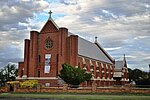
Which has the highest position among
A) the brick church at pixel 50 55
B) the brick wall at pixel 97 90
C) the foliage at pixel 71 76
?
the brick church at pixel 50 55

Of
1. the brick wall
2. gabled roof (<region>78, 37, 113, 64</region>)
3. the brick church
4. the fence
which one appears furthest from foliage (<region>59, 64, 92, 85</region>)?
gabled roof (<region>78, 37, 113, 64</region>)

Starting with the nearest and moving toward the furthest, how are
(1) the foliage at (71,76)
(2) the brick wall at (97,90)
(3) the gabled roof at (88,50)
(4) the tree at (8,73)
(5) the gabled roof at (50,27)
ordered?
(2) the brick wall at (97,90), (1) the foliage at (71,76), (5) the gabled roof at (50,27), (3) the gabled roof at (88,50), (4) the tree at (8,73)

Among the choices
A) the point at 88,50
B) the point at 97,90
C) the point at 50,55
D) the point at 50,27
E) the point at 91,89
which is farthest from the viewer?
the point at 88,50

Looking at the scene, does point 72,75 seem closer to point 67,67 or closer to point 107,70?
point 67,67

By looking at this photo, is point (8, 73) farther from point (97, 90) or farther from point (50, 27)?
point (97, 90)

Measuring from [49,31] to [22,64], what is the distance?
12810 millimetres

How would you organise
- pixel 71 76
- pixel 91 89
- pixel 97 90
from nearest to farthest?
pixel 97 90 → pixel 91 89 → pixel 71 76

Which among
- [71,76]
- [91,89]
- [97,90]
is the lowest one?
[97,90]

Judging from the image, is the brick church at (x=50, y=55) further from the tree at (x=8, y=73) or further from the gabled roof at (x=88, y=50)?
the tree at (x=8, y=73)

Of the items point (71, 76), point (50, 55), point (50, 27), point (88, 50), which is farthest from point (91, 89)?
point (88, 50)

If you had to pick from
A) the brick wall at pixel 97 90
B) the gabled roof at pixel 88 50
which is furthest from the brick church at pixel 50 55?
the brick wall at pixel 97 90

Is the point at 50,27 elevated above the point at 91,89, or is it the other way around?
the point at 50,27

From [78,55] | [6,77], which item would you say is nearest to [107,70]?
[78,55]

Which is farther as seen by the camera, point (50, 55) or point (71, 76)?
point (50, 55)
